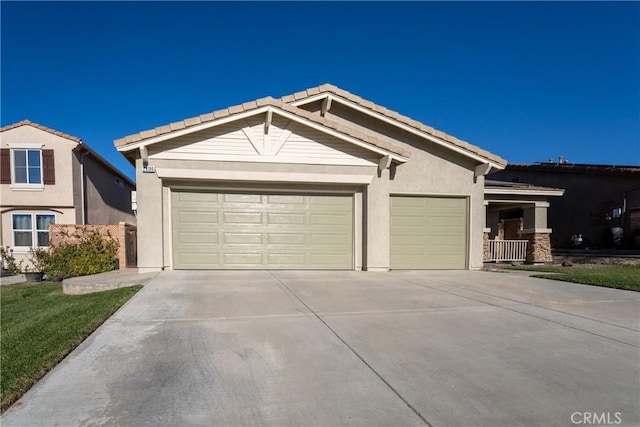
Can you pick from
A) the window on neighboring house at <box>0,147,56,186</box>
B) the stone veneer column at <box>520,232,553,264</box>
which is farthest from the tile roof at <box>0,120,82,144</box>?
the stone veneer column at <box>520,232,553,264</box>

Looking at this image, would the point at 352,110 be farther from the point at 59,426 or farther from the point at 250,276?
the point at 59,426

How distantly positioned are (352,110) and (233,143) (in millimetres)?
4258

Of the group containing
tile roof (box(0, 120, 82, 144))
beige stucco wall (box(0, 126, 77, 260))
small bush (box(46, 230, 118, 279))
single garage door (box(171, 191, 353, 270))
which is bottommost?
small bush (box(46, 230, 118, 279))

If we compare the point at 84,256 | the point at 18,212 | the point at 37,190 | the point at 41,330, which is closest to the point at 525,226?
the point at 84,256

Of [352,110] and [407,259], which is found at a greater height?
[352,110]

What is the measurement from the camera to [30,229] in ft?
50.5

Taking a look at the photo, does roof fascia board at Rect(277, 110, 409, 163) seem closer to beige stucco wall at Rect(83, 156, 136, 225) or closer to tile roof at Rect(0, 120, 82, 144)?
tile roof at Rect(0, 120, 82, 144)

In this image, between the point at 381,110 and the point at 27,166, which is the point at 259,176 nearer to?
the point at 381,110

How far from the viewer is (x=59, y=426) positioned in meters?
2.53

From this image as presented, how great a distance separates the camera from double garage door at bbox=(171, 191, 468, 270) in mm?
9625

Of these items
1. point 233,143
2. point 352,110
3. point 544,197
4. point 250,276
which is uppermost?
point 352,110

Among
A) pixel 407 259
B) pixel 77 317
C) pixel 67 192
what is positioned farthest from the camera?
pixel 67 192

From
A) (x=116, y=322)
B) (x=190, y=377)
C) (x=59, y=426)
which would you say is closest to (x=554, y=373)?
A: (x=190, y=377)

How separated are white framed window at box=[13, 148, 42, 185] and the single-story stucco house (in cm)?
912
